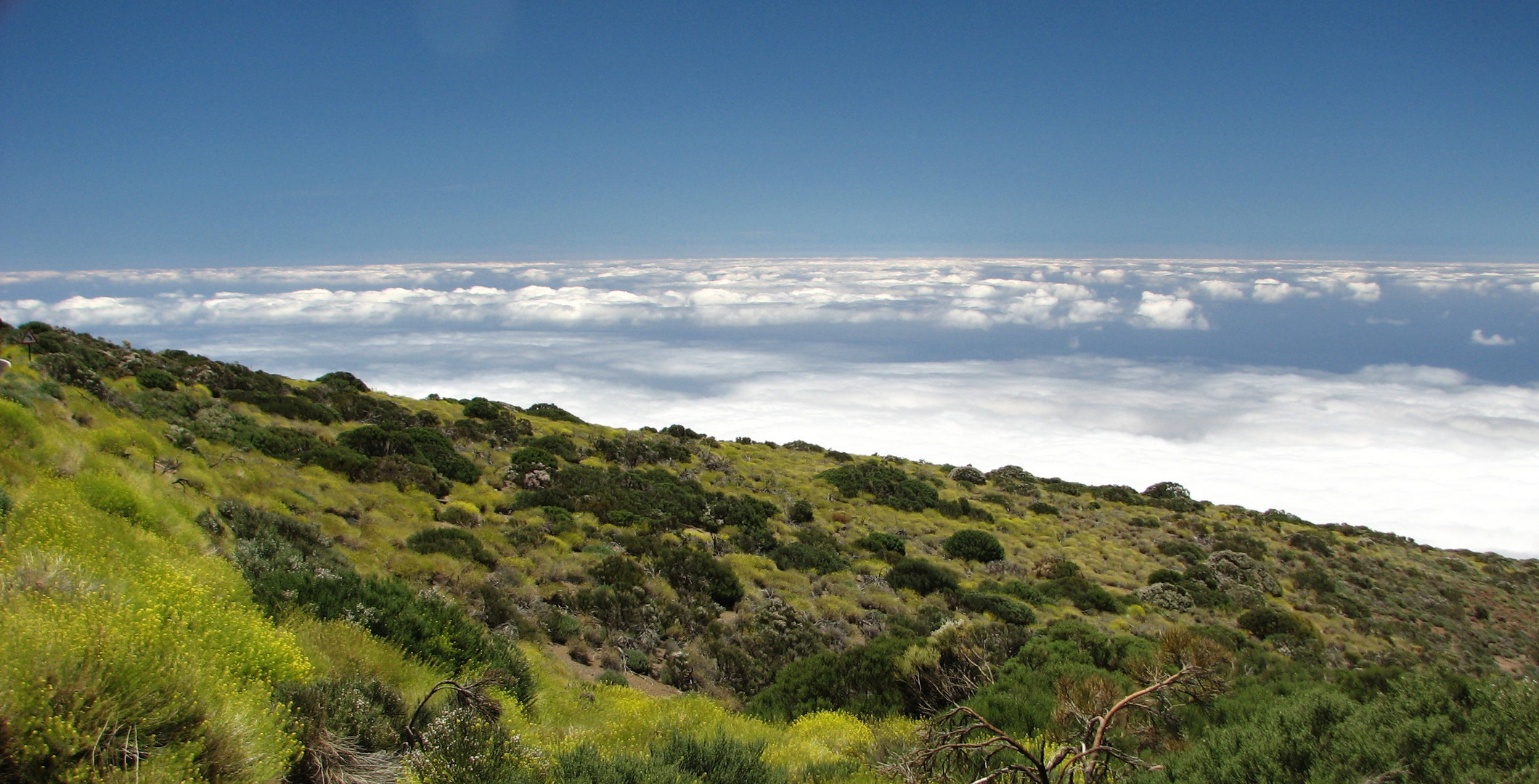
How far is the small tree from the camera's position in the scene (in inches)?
152

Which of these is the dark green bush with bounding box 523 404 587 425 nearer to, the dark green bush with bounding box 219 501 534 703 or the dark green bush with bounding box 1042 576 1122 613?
the dark green bush with bounding box 1042 576 1122 613

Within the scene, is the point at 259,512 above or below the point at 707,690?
above

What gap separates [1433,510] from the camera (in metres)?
76.6

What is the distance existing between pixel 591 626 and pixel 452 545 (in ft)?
10.9

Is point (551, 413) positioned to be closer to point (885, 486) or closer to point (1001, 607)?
point (885, 486)

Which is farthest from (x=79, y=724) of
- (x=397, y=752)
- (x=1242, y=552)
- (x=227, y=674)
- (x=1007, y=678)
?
(x=1242, y=552)

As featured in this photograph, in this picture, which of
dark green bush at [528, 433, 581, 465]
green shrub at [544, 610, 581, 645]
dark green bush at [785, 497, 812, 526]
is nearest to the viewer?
green shrub at [544, 610, 581, 645]

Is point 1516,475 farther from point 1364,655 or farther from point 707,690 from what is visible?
point 707,690

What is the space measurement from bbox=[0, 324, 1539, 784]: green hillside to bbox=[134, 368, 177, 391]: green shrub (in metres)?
0.10

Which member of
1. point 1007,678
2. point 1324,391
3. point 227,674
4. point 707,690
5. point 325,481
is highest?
point 227,674

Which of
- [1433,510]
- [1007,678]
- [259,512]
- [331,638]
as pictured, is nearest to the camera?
[331,638]

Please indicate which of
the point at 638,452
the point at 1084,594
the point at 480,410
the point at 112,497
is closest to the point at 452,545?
the point at 112,497

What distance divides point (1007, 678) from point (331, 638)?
7.49 meters

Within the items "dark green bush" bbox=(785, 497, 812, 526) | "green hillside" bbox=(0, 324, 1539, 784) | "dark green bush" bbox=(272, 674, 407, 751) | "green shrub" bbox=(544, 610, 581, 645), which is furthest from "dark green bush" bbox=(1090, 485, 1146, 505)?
"dark green bush" bbox=(272, 674, 407, 751)
